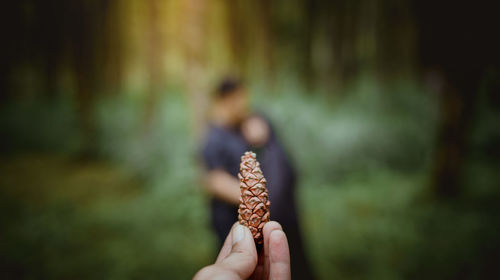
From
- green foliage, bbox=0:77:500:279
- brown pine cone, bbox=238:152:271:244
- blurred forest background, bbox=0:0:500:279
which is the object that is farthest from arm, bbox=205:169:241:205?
blurred forest background, bbox=0:0:500:279

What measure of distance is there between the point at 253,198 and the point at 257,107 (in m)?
1.17

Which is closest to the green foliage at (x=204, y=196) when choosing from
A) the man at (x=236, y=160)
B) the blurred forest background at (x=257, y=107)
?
the blurred forest background at (x=257, y=107)

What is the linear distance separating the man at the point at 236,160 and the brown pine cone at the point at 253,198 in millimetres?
253

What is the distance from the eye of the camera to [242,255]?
397mm

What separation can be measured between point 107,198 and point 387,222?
2023mm

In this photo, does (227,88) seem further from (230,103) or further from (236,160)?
(236,160)

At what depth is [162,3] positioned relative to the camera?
6.08ft

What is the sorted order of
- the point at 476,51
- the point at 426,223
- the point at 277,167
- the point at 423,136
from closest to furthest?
1. the point at 277,167
2. the point at 476,51
3. the point at 426,223
4. the point at 423,136

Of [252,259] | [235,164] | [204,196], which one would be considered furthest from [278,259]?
[204,196]

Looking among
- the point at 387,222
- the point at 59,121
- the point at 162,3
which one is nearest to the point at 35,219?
the point at 59,121

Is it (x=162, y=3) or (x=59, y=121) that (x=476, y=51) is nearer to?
(x=162, y=3)

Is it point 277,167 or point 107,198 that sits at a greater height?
point 277,167

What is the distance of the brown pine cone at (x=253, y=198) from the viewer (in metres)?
0.39

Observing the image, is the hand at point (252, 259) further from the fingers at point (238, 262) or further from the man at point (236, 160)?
the man at point (236, 160)
